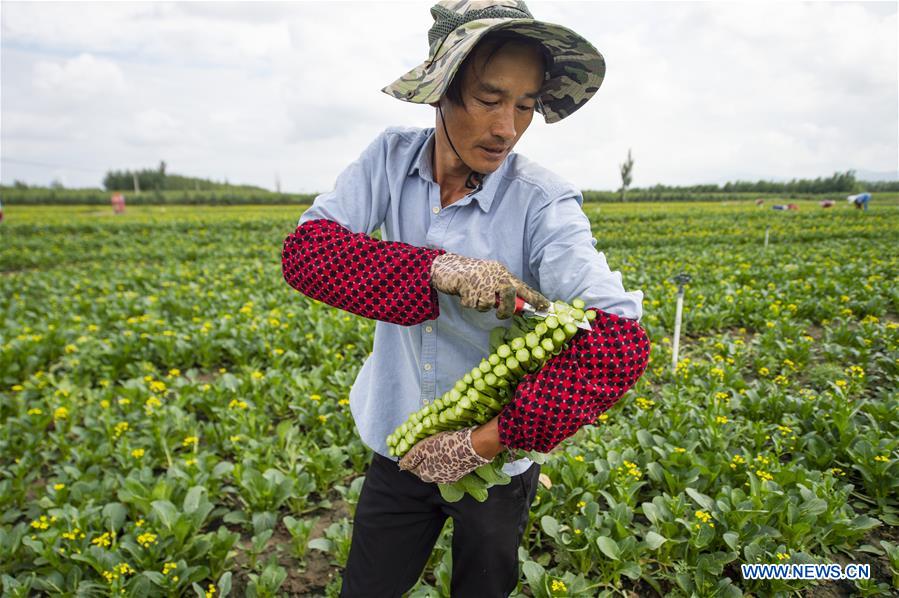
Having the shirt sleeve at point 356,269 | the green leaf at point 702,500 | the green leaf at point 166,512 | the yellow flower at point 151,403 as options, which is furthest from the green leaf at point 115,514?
the green leaf at point 702,500

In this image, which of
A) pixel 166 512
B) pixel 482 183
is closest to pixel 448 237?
pixel 482 183

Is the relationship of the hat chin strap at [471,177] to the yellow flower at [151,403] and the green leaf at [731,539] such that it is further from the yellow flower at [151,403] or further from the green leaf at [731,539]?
the yellow flower at [151,403]

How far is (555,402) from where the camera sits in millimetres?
1127

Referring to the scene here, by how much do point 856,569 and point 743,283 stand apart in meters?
7.33

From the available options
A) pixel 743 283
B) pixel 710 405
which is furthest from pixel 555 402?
pixel 743 283

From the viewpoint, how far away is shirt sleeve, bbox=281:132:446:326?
130 centimetres

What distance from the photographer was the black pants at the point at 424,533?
5.25ft

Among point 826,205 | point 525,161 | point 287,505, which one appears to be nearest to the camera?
point 525,161

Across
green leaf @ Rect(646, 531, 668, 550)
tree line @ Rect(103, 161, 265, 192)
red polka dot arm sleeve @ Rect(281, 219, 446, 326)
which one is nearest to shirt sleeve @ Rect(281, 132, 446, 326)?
red polka dot arm sleeve @ Rect(281, 219, 446, 326)

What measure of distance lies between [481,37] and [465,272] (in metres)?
0.56

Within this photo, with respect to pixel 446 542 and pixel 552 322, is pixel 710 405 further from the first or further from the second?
pixel 552 322

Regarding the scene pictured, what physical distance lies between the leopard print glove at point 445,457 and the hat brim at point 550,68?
2.91 feet

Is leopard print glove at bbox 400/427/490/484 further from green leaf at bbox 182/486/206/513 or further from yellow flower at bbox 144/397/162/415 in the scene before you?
yellow flower at bbox 144/397/162/415

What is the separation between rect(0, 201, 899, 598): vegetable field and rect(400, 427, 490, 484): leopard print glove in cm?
136
